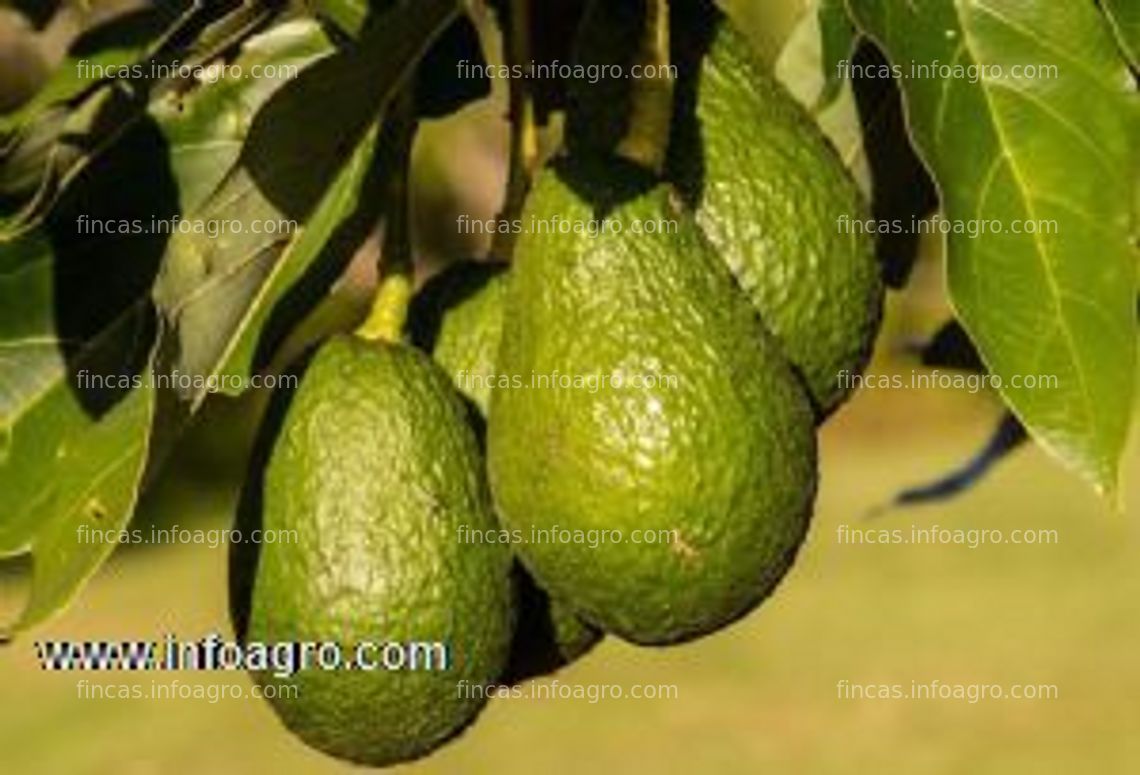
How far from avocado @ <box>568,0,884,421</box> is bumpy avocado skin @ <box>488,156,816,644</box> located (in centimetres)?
3

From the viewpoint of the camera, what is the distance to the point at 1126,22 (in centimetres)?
151

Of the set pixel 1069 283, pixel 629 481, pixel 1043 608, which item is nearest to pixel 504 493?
pixel 629 481

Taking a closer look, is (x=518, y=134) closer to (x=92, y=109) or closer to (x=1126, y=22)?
(x=92, y=109)

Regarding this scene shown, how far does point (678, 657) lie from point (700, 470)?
7.72 m

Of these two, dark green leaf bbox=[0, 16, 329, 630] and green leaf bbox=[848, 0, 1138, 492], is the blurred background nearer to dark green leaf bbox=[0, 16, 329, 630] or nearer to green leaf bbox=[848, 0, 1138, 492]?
dark green leaf bbox=[0, 16, 329, 630]

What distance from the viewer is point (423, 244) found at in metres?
9.16

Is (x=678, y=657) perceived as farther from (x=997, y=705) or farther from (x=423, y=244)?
(x=423, y=244)

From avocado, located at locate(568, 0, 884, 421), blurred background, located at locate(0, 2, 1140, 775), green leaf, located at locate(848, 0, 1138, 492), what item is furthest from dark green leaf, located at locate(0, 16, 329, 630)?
blurred background, located at locate(0, 2, 1140, 775)

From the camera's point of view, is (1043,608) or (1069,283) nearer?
(1069,283)

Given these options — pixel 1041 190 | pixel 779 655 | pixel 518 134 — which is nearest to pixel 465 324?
pixel 518 134

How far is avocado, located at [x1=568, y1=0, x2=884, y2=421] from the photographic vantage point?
62.6 inches

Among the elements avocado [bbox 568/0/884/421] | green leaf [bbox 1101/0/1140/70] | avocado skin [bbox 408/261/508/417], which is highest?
green leaf [bbox 1101/0/1140/70]

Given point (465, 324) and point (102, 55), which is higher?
point (102, 55)

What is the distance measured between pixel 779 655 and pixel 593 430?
770 cm
